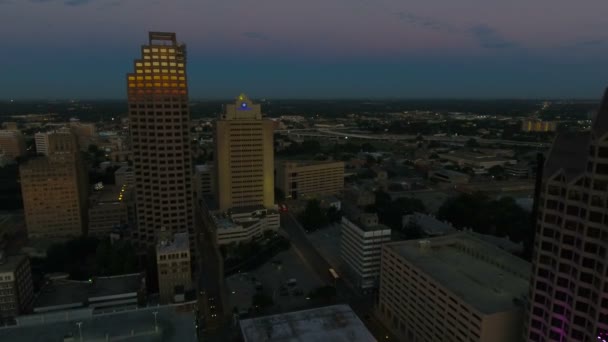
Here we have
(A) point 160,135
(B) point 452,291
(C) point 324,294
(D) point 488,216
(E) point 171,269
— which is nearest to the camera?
(B) point 452,291

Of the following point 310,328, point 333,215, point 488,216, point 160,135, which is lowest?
point 333,215

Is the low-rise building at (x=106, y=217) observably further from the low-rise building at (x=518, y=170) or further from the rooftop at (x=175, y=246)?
the low-rise building at (x=518, y=170)

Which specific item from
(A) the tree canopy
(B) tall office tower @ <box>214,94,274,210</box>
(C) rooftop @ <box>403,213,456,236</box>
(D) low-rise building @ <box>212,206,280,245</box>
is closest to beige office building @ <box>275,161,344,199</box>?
(B) tall office tower @ <box>214,94,274,210</box>

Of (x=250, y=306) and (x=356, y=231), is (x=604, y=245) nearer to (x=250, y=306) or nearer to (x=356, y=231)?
(x=356, y=231)

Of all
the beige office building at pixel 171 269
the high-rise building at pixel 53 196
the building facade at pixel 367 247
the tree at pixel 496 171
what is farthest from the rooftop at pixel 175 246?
the tree at pixel 496 171

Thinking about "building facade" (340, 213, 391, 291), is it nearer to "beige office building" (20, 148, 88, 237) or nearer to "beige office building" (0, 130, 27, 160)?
"beige office building" (20, 148, 88, 237)

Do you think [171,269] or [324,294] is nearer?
[171,269]

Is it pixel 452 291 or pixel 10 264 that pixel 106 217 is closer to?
pixel 10 264

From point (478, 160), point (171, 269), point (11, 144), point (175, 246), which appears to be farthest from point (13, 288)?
point (478, 160)
